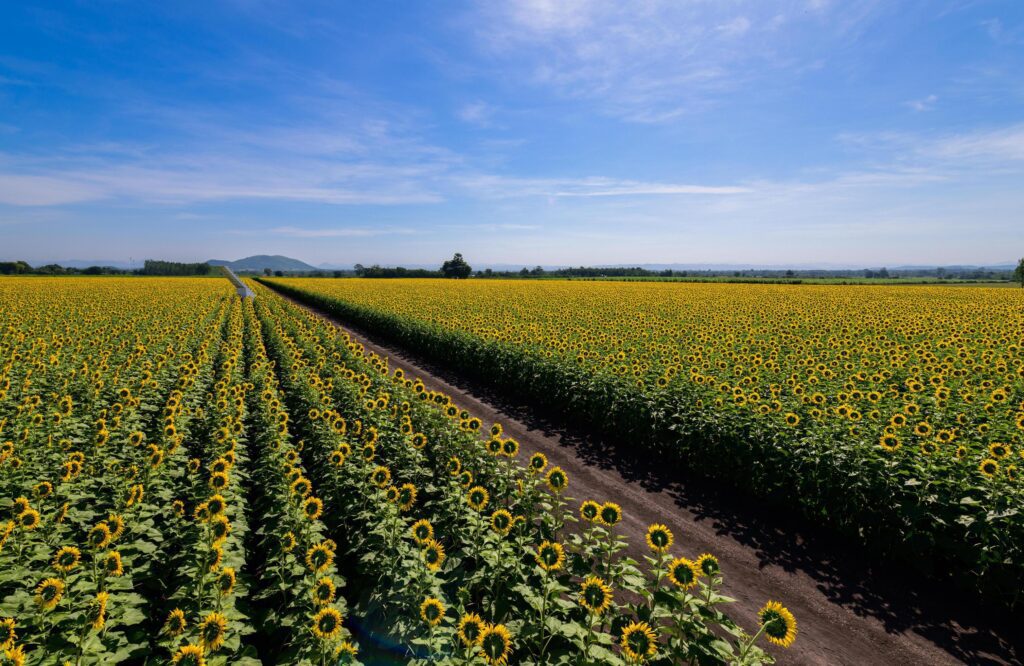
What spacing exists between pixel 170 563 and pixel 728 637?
6638mm

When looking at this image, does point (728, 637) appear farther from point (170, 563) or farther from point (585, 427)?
point (585, 427)

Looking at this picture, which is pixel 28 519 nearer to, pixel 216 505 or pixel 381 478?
pixel 216 505

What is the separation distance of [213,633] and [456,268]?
12457 cm

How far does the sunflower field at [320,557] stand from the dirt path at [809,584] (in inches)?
22.2

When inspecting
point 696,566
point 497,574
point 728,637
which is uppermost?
point 696,566

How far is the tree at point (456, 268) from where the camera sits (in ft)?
409

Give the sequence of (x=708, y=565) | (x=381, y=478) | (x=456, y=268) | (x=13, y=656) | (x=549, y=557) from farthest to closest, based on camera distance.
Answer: (x=456, y=268)
(x=381, y=478)
(x=549, y=557)
(x=708, y=565)
(x=13, y=656)

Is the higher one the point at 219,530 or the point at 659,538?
the point at 659,538

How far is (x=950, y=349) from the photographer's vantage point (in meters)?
14.5

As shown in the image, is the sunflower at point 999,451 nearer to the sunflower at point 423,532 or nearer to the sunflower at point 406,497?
the sunflower at point 423,532

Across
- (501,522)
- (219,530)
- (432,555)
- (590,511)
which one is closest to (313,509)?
(219,530)

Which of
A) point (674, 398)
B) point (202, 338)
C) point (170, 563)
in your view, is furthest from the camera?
point (202, 338)

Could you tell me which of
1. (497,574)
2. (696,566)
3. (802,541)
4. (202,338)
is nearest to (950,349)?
(802,541)

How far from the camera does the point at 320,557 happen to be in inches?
163
